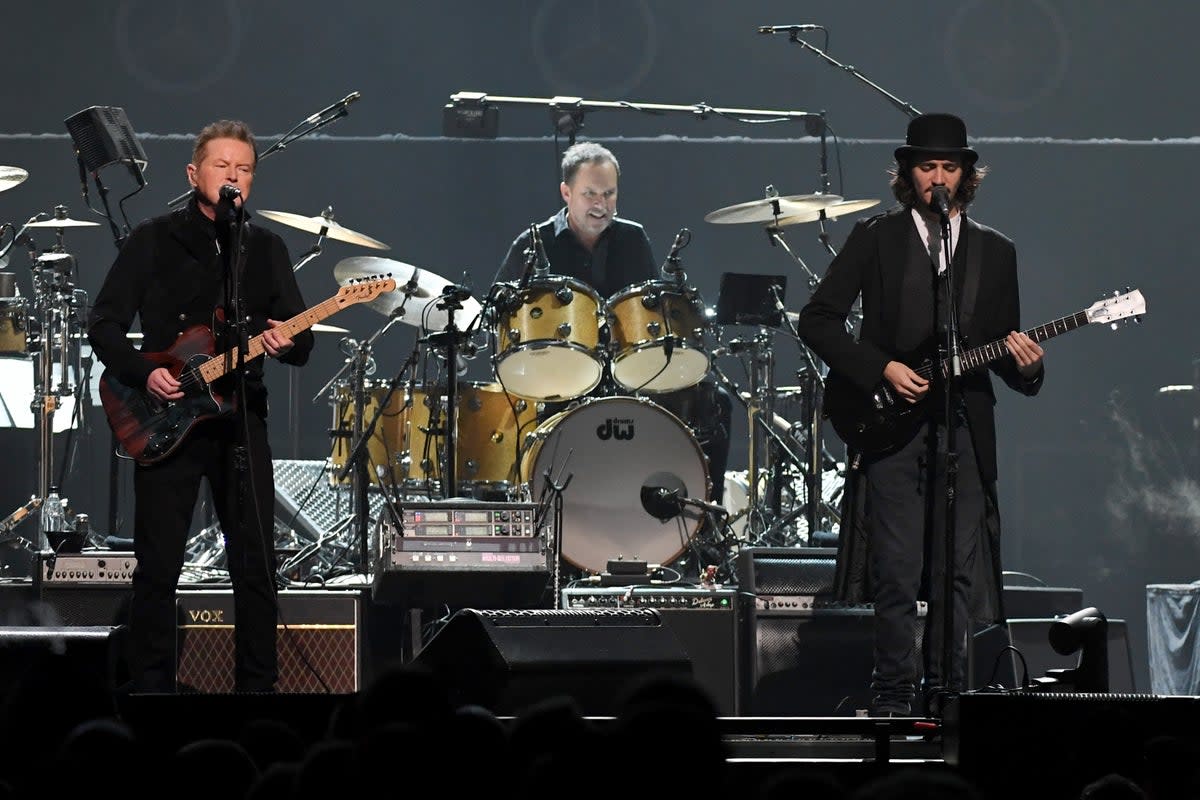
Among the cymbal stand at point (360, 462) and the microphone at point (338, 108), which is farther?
the microphone at point (338, 108)

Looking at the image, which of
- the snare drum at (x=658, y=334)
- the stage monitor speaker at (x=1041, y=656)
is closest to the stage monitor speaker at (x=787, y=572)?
the stage monitor speaker at (x=1041, y=656)

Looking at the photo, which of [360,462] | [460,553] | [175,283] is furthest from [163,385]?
[360,462]

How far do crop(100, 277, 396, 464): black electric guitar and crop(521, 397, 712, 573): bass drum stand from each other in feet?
8.35

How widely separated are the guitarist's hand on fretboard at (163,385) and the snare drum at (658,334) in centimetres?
327

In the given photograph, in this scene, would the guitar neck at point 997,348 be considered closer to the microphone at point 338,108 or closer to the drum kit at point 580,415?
the drum kit at point 580,415

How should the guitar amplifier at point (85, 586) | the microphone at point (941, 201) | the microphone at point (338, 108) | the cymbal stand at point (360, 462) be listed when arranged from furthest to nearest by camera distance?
1. the microphone at point (338, 108)
2. the cymbal stand at point (360, 462)
3. the guitar amplifier at point (85, 586)
4. the microphone at point (941, 201)

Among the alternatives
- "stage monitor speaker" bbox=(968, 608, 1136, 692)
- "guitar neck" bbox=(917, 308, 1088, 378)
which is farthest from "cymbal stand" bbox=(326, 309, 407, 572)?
"guitar neck" bbox=(917, 308, 1088, 378)

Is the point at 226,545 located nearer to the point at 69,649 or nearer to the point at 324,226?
the point at 69,649

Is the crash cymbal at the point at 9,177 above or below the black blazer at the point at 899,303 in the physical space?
above

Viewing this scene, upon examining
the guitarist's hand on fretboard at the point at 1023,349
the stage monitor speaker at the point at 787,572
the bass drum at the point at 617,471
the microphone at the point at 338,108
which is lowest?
the stage monitor speaker at the point at 787,572

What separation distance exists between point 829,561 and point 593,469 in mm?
1689

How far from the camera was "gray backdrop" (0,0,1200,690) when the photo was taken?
36.4ft

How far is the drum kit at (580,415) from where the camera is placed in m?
7.72

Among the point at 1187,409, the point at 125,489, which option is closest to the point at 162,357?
the point at 125,489
